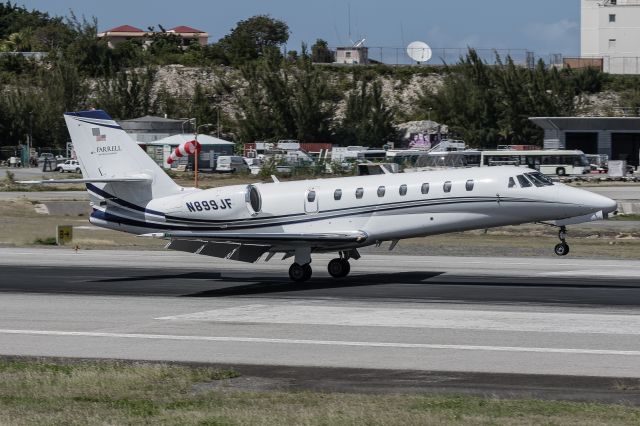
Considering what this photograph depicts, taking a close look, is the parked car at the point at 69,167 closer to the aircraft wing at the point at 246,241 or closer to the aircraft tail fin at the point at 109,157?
the aircraft tail fin at the point at 109,157

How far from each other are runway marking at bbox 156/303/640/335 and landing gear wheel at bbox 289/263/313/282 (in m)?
5.08

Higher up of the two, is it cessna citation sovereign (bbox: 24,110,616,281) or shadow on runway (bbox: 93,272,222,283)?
cessna citation sovereign (bbox: 24,110,616,281)

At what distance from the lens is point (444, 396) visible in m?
14.8

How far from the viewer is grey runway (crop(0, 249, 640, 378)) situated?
18.4 metres

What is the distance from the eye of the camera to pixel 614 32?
493 ft

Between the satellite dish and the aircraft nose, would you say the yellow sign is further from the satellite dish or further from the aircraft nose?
the satellite dish

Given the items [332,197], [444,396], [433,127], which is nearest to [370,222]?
[332,197]

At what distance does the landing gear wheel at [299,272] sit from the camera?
30125 millimetres

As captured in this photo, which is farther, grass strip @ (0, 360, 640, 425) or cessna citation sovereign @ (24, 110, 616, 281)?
cessna citation sovereign @ (24, 110, 616, 281)

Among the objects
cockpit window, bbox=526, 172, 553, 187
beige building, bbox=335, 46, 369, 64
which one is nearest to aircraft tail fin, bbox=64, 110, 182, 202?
cockpit window, bbox=526, 172, 553, 187

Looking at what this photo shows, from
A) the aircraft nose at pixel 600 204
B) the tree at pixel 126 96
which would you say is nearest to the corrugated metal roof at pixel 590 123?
the tree at pixel 126 96

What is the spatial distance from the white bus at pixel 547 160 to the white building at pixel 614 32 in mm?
54459

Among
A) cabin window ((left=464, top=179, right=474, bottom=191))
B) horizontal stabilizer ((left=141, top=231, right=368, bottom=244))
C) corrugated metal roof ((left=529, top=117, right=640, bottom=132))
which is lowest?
horizontal stabilizer ((left=141, top=231, right=368, bottom=244))

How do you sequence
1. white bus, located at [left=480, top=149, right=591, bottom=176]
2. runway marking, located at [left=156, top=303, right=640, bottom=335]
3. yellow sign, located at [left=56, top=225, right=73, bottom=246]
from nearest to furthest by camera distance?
runway marking, located at [left=156, top=303, right=640, bottom=335]
yellow sign, located at [left=56, top=225, right=73, bottom=246]
white bus, located at [left=480, top=149, right=591, bottom=176]
